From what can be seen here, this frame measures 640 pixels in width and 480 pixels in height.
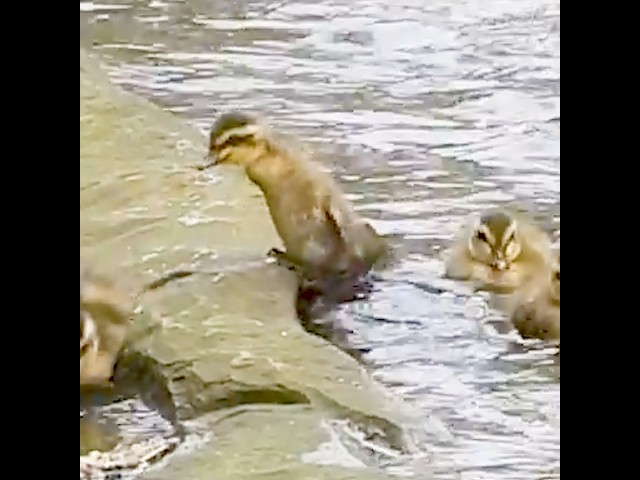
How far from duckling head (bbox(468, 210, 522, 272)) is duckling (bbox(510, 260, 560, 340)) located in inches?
1.2

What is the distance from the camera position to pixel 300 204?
3.27 ft

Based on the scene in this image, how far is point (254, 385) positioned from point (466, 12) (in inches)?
15.5

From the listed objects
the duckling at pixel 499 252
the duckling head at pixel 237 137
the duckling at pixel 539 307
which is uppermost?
the duckling head at pixel 237 137

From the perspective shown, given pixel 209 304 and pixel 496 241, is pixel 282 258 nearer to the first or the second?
pixel 209 304

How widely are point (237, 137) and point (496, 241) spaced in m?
0.25

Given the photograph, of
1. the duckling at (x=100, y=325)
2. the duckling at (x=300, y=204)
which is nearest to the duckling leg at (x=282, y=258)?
the duckling at (x=300, y=204)

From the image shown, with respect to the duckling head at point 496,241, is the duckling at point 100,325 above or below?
below

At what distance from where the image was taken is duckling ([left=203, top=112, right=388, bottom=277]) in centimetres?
99

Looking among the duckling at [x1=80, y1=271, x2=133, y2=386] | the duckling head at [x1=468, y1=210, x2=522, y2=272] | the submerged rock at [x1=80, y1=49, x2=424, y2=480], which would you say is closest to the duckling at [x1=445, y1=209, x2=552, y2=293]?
the duckling head at [x1=468, y1=210, x2=522, y2=272]

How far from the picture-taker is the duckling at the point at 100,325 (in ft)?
3.20

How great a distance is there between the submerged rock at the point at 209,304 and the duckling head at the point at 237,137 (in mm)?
14

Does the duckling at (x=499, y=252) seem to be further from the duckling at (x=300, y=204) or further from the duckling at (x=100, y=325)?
the duckling at (x=100, y=325)

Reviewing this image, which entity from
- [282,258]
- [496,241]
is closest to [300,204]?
[282,258]
